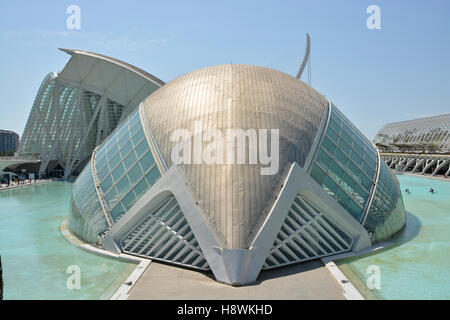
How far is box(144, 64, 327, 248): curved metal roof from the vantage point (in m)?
11.7

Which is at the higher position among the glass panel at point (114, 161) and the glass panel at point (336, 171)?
the glass panel at point (114, 161)

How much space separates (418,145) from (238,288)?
95180mm

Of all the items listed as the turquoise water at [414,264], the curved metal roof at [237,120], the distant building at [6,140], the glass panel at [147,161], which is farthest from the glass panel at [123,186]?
the distant building at [6,140]

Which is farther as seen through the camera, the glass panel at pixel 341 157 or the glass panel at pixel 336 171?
the glass panel at pixel 341 157

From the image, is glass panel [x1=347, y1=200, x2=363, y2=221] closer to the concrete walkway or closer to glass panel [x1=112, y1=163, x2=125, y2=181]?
the concrete walkway

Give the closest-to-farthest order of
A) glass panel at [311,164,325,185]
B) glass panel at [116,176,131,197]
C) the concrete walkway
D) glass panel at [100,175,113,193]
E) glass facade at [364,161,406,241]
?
the concrete walkway
glass panel at [311,164,325,185]
glass panel at [116,176,131,197]
glass facade at [364,161,406,241]
glass panel at [100,175,113,193]

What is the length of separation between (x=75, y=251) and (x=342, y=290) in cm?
1090

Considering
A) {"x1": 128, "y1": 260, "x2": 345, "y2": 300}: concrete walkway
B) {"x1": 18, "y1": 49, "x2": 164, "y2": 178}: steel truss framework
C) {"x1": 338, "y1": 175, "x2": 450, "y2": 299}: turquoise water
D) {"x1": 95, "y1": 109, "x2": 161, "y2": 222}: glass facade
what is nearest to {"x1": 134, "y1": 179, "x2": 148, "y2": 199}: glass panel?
{"x1": 95, "y1": 109, "x2": 161, "y2": 222}: glass facade

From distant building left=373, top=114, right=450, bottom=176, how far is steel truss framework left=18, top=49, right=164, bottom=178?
4763 cm

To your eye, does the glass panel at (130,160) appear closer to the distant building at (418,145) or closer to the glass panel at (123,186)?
the glass panel at (123,186)

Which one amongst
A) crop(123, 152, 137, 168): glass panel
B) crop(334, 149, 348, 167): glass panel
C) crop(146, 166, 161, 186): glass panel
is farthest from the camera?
crop(334, 149, 348, 167): glass panel

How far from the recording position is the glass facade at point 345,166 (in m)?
14.1

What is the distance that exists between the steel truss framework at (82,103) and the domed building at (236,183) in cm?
2951
